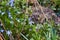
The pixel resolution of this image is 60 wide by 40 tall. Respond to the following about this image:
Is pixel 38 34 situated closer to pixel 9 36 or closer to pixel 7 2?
pixel 9 36

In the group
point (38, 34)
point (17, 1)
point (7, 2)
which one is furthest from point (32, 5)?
point (38, 34)

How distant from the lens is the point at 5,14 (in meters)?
2.55

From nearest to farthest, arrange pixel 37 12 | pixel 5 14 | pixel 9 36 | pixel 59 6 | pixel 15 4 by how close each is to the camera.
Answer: pixel 9 36 → pixel 5 14 → pixel 15 4 → pixel 37 12 → pixel 59 6

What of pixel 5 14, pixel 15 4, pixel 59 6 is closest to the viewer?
pixel 5 14

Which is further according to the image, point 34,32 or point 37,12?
point 37,12

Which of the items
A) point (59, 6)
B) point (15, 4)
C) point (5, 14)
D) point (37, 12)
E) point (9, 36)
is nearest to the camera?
point (9, 36)

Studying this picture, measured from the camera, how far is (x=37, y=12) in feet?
10.2

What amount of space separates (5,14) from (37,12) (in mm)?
705

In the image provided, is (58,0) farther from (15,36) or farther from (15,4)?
(15,36)

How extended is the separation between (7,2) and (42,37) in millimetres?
664

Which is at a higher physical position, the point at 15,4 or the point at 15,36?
the point at 15,4

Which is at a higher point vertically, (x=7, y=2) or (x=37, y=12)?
(x=7, y=2)

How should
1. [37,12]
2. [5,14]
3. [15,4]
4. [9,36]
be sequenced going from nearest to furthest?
[9,36] → [5,14] → [15,4] → [37,12]

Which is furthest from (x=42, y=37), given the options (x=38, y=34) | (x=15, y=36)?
(x=15, y=36)
